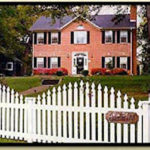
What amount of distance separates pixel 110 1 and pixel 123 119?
0.97 m

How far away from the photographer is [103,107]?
4070 millimetres

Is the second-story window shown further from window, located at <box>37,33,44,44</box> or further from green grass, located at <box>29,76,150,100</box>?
window, located at <box>37,33,44,44</box>

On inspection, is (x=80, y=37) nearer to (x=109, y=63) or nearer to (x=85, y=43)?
(x=85, y=43)

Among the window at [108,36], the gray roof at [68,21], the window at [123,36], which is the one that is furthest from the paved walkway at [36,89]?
the window at [123,36]

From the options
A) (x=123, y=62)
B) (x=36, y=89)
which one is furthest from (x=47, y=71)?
(x=123, y=62)

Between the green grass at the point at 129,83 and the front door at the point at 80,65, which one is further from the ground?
the front door at the point at 80,65

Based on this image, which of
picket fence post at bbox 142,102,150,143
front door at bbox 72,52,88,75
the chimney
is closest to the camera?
picket fence post at bbox 142,102,150,143

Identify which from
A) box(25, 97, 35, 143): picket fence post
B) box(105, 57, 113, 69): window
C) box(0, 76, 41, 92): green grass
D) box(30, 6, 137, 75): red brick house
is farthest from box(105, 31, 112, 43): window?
box(25, 97, 35, 143): picket fence post

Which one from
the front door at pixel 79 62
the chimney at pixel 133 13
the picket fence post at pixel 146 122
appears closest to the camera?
the picket fence post at pixel 146 122

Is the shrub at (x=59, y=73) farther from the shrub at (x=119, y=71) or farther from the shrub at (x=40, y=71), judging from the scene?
the shrub at (x=119, y=71)

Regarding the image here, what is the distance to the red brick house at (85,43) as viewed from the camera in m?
4.15

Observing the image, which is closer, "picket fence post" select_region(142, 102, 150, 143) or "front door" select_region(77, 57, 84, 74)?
"picket fence post" select_region(142, 102, 150, 143)

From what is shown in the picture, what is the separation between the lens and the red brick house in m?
4.15

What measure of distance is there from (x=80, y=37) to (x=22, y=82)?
2.04 ft
